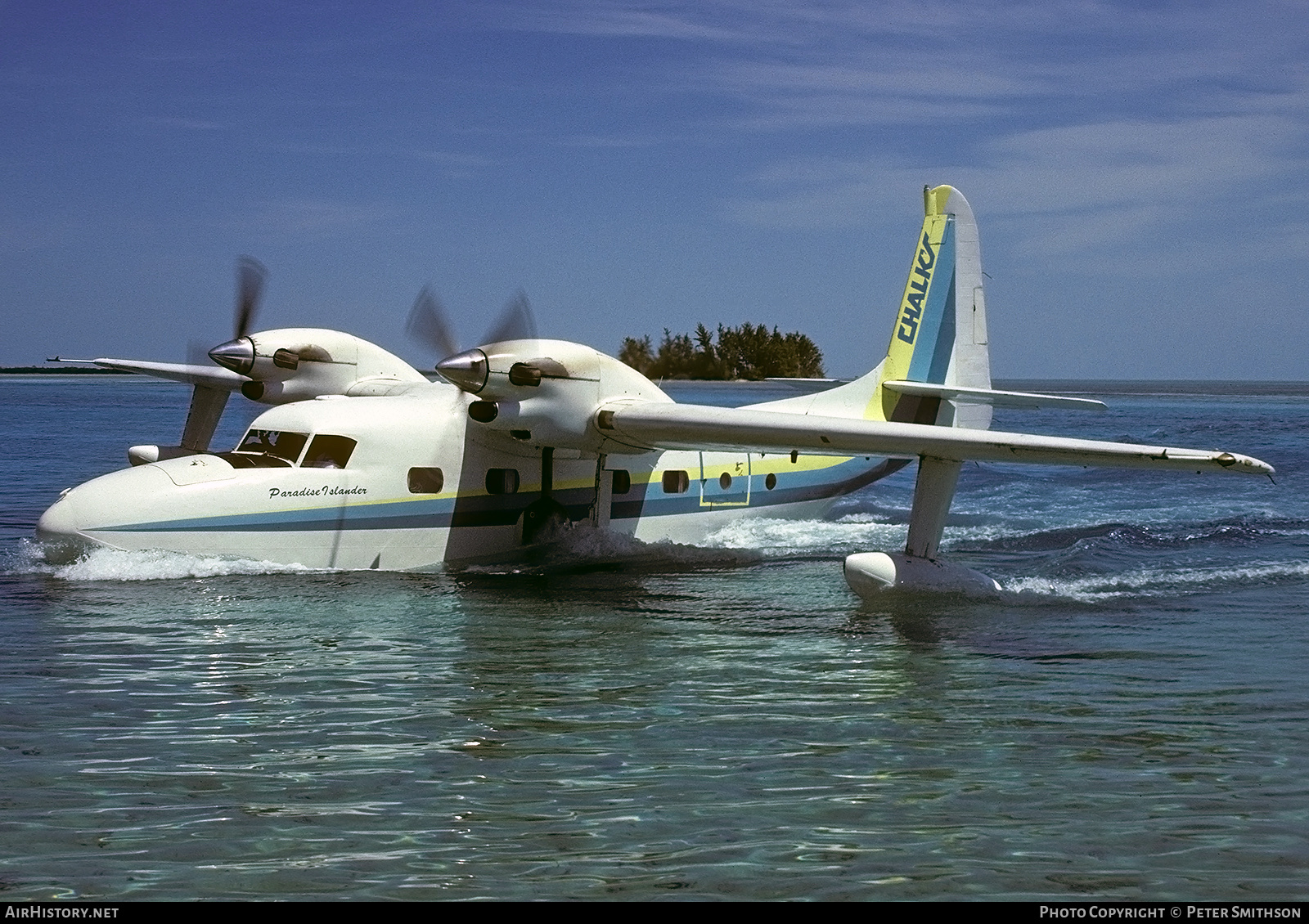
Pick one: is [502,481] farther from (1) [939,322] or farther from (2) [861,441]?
(1) [939,322]

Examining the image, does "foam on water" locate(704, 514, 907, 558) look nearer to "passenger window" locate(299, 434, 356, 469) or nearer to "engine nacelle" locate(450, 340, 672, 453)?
"engine nacelle" locate(450, 340, 672, 453)

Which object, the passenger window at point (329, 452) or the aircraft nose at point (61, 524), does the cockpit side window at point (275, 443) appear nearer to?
the passenger window at point (329, 452)

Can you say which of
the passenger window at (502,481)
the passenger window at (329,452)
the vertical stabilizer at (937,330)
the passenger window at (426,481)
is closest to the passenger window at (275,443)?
the passenger window at (329,452)

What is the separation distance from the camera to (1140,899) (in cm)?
635

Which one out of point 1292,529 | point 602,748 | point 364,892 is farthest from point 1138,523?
point 364,892

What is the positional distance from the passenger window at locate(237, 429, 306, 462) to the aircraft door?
6.44m

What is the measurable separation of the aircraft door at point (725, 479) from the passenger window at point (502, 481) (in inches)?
141

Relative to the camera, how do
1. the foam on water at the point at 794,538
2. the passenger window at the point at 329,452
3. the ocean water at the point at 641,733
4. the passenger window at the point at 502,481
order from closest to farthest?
1. the ocean water at the point at 641,733
2. the passenger window at the point at 329,452
3. the passenger window at the point at 502,481
4. the foam on water at the point at 794,538

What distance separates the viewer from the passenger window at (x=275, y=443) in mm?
16516

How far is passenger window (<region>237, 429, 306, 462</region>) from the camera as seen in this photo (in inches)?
650

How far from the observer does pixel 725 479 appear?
69.0 feet

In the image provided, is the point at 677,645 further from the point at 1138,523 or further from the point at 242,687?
the point at 1138,523

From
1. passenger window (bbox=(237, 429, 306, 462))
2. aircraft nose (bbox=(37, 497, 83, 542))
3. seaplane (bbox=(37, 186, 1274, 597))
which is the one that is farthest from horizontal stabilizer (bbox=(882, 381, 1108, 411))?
aircraft nose (bbox=(37, 497, 83, 542))

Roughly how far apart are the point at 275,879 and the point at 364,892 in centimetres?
46
